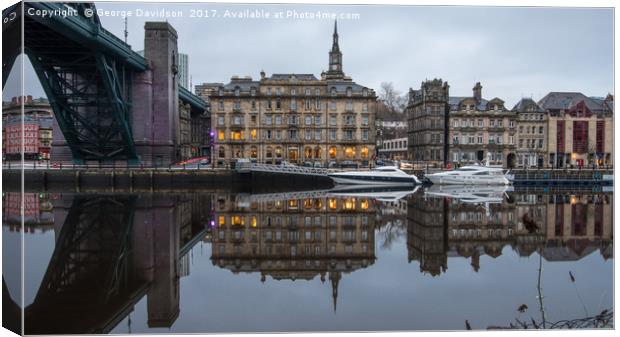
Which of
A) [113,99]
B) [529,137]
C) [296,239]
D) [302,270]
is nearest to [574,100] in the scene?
[296,239]

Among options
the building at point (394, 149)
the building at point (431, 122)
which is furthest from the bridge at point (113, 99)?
the building at point (431, 122)

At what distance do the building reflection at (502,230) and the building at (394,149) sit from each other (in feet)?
82.7

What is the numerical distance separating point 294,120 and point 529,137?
2238cm

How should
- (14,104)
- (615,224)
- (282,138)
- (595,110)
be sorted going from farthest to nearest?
(282,138)
(595,110)
(14,104)
(615,224)

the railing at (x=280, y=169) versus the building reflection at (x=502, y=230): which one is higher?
the railing at (x=280, y=169)

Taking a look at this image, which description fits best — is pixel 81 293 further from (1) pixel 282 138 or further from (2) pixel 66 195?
(1) pixel 282 138

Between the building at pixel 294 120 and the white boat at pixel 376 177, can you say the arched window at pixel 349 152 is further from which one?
the white boat at pixel 376 177

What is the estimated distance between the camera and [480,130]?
48156 mm

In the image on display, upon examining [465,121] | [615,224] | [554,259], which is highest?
[465,121]

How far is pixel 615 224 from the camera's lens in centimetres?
662

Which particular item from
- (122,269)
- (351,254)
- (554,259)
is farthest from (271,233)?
(554,259)

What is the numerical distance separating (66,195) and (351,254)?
75.2 ft

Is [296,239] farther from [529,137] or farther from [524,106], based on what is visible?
[524,106]

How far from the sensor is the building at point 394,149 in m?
50.2
